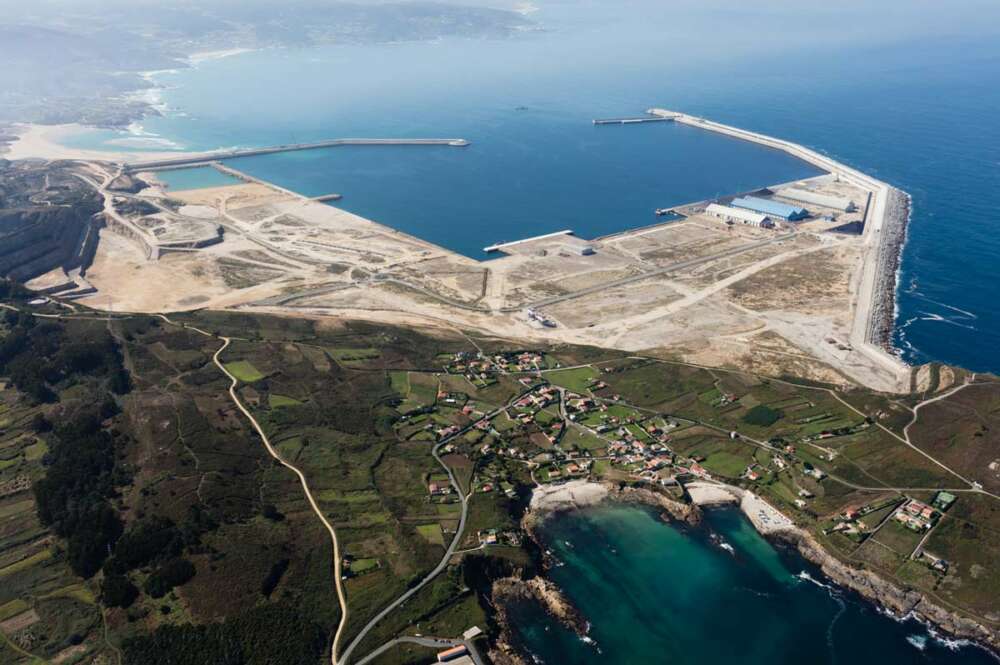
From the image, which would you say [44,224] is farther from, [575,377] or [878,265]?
[878,265]

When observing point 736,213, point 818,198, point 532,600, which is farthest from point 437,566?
point 818,198

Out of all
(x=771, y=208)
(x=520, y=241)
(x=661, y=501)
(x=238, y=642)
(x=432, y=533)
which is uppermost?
(x=771, y=208)

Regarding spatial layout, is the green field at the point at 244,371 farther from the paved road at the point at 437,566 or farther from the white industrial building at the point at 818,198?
the white industrial building at the point at 818,198

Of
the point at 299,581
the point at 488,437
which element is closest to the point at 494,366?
the point at 488,437

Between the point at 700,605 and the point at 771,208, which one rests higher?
the point at 771,208

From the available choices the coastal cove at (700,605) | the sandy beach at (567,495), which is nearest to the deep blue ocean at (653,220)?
the coastal cove at (700,605)
